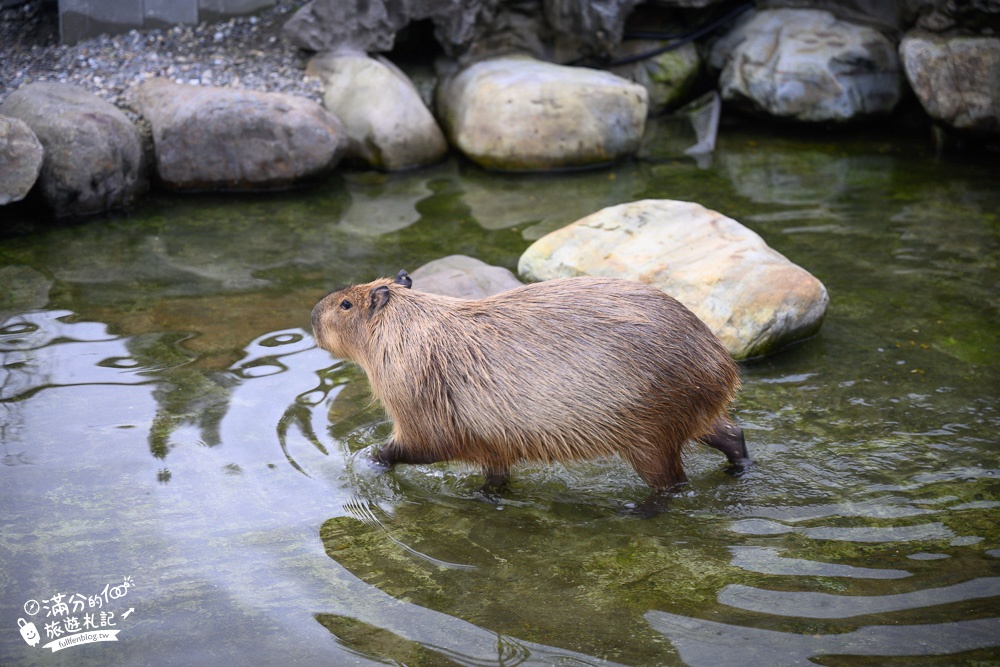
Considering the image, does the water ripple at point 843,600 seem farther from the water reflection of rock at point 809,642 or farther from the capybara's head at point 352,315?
the capybara's head at point 352,315

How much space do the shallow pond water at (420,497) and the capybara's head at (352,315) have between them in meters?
0.49

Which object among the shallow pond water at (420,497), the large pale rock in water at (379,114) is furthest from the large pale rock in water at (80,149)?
the large pale rock in water at (379,114)

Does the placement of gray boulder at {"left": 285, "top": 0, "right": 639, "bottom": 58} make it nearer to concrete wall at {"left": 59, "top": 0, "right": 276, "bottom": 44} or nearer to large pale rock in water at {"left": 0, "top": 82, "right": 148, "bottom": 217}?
concrete wall at {"left": 59, "top": 0, "right": 276, "bottom": 44}

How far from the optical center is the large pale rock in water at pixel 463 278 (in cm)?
551

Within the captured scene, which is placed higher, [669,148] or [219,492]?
[669,148]

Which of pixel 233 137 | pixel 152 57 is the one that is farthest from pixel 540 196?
pixel 152 57

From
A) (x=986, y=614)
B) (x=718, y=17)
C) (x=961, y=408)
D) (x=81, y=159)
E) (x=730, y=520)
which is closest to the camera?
(x=986, y=614)

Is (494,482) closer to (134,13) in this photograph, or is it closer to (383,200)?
(383,200)

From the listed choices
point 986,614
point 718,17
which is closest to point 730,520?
point 986,614

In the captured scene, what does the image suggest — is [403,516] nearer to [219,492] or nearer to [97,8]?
[219,492]

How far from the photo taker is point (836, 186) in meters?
7.87

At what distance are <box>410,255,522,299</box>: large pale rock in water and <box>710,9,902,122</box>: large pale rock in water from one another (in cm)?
449

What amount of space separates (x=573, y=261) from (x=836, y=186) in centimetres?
324

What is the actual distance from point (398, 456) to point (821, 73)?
6688mm
